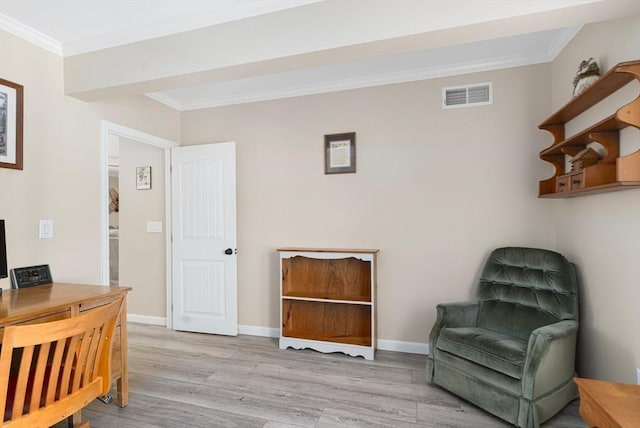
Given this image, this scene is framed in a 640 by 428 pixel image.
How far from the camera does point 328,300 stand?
3.05 m

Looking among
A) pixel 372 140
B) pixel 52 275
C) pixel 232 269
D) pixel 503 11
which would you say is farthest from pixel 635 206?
pixel 52 275

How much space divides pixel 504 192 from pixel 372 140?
1.28 meters

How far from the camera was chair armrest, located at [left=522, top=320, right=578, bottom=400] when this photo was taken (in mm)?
1870

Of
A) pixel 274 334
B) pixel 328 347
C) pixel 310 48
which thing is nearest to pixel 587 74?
pixel 310 48

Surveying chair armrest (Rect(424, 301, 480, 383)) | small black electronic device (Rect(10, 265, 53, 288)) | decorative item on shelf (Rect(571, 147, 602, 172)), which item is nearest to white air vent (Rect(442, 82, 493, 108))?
decorative item on shelf (Rect(571, 147, 602, 172))

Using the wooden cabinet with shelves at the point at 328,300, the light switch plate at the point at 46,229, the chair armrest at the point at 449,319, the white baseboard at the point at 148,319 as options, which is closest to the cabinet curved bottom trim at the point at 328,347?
the wooden cabinet with shelves at the point at 328,300

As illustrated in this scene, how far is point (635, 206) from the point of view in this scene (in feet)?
5.84

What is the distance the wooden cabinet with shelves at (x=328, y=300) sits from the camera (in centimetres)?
301

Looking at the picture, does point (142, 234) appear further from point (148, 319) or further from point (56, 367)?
point (56, 367)

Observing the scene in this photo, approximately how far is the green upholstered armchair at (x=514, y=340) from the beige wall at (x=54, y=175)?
2917mm

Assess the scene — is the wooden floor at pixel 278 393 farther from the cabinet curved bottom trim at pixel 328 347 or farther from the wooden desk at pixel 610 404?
the wooden desk at pixel 610 404

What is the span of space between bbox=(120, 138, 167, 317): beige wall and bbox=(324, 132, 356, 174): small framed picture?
6.67 ft

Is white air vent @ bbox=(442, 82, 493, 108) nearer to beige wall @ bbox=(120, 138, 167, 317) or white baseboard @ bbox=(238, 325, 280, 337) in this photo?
white baseboard @ bbox=(238, 325, 280, 337)

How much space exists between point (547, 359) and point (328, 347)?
1.75 metres
